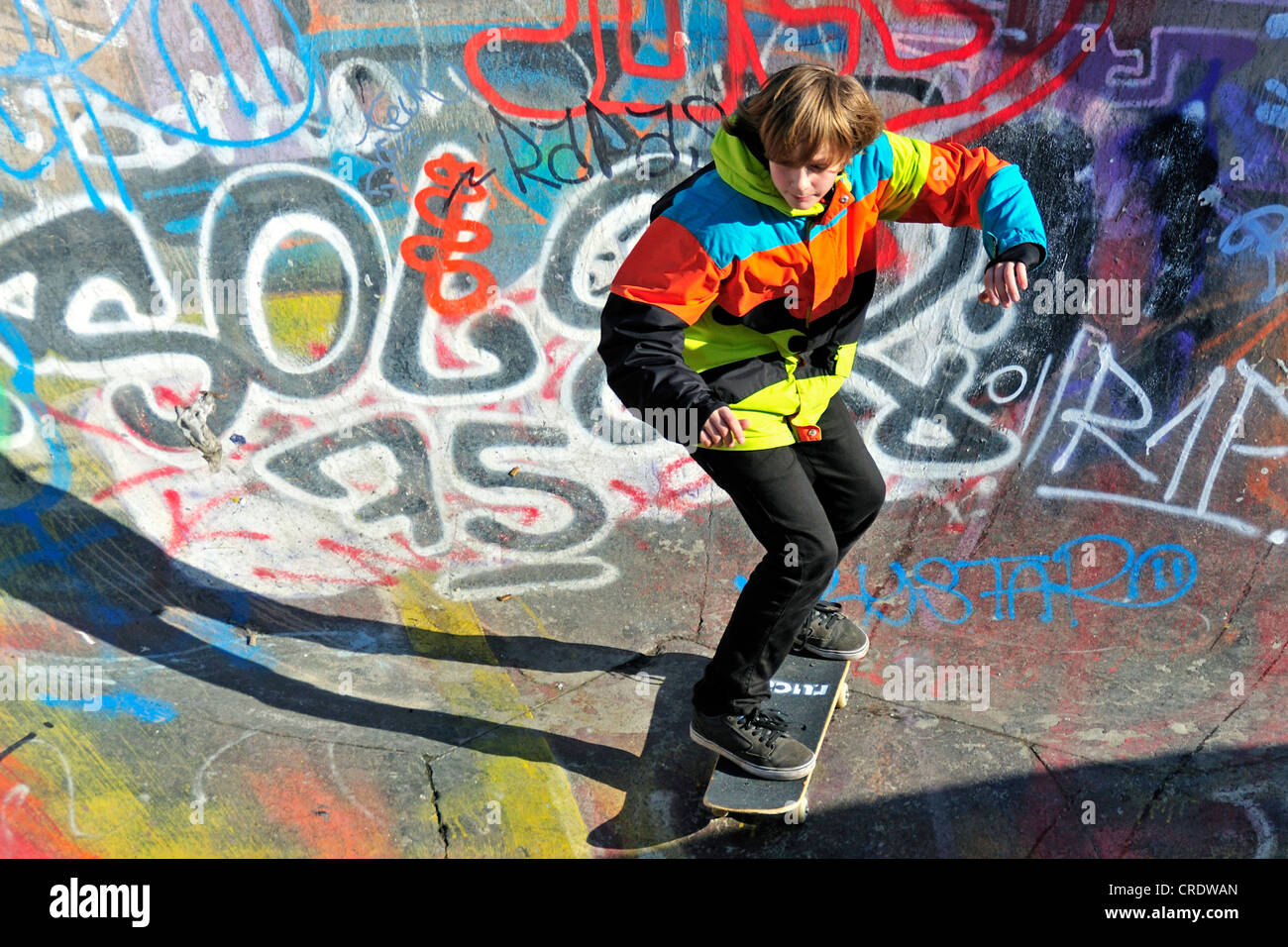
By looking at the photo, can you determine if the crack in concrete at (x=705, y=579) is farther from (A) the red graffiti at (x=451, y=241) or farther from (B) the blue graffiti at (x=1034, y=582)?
(A) the red graffiti at (x=451, y=241)

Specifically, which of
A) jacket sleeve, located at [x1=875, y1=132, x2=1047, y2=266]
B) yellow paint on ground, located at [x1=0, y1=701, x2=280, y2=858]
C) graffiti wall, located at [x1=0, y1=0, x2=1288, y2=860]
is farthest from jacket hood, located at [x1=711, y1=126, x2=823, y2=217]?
yellow paint on ground, located at [x1=0, y1=701, x2=280, y2=858]

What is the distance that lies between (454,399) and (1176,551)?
303 centimetres

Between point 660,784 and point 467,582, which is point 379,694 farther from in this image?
point 660,784

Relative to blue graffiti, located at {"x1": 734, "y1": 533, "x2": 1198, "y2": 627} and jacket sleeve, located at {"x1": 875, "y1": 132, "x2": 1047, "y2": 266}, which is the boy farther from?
blue graffiti, located at {"x1": 734, "y1": 533, "x2": 1198, "y2": 627}

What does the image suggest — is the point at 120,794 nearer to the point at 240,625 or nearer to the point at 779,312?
the point at 240,625

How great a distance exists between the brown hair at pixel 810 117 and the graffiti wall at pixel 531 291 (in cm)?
173

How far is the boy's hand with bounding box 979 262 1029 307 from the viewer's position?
2770 millimetres

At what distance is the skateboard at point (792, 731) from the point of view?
3.14m

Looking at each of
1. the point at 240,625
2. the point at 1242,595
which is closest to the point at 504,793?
the point at 240,625

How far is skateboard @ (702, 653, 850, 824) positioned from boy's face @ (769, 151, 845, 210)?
1640 mm

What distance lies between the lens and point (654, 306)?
272cm

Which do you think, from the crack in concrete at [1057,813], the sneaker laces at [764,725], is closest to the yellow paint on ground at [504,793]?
the sneaker laces at [764,725]

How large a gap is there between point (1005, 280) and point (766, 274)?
2.04 ft
